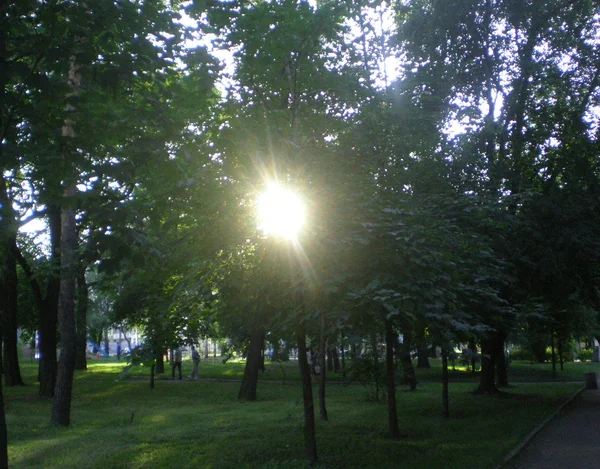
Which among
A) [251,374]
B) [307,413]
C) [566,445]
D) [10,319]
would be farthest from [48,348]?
[566,445]

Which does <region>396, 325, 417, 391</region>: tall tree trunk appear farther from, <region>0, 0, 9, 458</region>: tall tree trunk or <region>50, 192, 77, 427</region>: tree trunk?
<region>50, 192, 77, 427</region>: tree trunk

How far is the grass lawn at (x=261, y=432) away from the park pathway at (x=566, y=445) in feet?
1.38

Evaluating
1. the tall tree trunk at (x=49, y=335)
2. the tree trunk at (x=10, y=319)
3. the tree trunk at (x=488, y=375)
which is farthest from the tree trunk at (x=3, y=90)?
the tree trunk at (x=10, y=319)

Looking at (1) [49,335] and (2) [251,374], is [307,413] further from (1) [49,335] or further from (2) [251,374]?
(1) [49,335]

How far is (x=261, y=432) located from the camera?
13.0 meters

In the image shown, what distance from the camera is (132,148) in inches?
277

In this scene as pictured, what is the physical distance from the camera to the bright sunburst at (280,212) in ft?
29.1

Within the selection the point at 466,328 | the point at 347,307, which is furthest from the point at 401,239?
the point at 466,328

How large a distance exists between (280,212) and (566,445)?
7.33 metres

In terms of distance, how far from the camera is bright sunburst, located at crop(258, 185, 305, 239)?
8.86 meters

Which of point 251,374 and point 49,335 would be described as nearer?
point 251,374

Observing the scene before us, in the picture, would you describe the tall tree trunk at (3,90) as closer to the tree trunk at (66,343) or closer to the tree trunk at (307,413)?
the tree trunk at (307,413)

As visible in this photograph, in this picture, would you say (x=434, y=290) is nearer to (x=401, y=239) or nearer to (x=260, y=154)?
(x=401, y=239)

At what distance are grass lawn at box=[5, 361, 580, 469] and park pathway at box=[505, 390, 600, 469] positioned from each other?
0.42m
